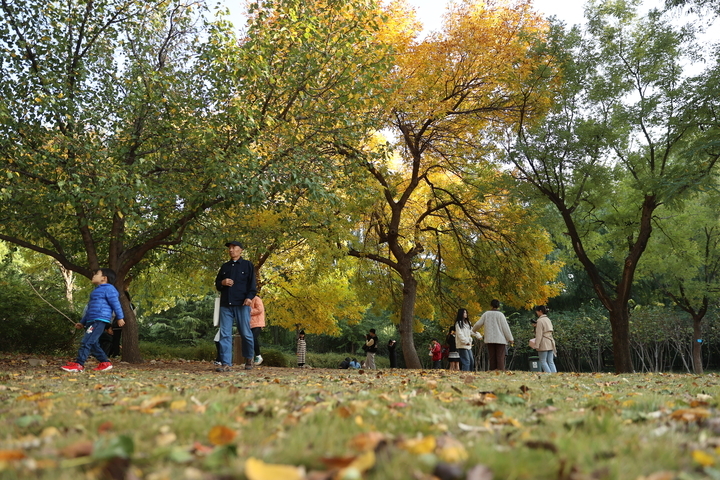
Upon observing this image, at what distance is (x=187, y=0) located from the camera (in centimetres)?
1344

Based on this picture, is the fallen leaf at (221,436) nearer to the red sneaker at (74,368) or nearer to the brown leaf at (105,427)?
the brown leaf at (105,427)

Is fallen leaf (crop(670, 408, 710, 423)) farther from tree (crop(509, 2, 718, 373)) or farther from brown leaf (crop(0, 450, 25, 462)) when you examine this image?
tree (crop(509, 2, 718, 373))

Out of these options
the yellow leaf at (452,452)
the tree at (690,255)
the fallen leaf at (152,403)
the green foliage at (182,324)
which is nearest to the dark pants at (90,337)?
the fallen leaf at (152,403)

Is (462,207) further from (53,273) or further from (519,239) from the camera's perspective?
(53,273)

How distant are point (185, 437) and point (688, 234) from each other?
73.4 ft

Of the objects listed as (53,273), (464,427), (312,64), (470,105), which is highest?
(470,105)

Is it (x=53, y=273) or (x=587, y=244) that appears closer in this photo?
(x=587, y=244)

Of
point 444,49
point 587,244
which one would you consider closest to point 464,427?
point 444,49

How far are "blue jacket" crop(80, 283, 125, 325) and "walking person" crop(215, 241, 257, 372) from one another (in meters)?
1.55

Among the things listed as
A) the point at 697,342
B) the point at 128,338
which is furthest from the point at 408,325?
the point at 697,342

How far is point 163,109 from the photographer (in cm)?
1196

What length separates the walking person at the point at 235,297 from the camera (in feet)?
29.1

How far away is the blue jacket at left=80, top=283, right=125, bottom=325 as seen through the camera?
8461 millimetres

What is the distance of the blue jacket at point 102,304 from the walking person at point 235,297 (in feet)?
5.10
